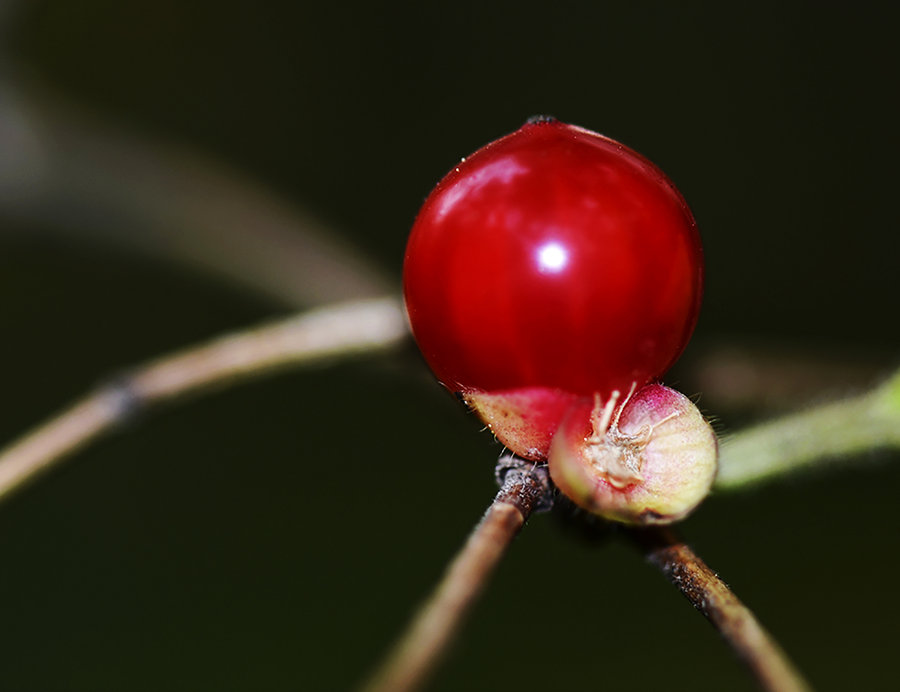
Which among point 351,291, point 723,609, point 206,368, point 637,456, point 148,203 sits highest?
point 148,203

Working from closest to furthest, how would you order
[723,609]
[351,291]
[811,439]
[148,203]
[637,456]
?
1. [723,609]
2. [637,456]
3. [811,439]
4. [351,291]
5. [148,203]

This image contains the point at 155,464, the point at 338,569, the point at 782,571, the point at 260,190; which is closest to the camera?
the point at 782,571

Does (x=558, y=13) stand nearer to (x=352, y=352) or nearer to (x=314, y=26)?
(x=314, y=26)

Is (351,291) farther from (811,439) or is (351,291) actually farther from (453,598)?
(453,598)

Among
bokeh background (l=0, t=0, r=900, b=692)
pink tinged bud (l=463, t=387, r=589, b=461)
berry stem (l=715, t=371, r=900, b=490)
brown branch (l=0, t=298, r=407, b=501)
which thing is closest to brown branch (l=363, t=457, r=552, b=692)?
pink tinged bud (l=463, t=387, r=589, b=461)

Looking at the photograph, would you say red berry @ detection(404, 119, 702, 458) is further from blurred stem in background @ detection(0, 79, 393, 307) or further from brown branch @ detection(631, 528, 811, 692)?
blurred stem in background @ detection(0, 79, 393, 307)

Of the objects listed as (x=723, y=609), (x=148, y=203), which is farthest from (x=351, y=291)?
(x=723, y=609)

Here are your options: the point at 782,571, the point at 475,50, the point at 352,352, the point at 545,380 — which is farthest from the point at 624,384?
the point at 475,50
